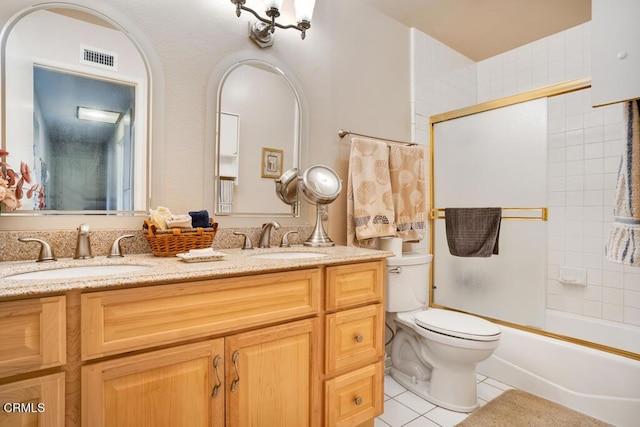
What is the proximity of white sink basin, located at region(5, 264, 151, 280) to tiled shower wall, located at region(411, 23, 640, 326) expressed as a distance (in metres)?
1.95

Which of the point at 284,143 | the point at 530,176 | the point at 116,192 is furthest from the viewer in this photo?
the point at 530,176

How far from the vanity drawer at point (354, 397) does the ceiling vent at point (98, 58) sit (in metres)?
1.54

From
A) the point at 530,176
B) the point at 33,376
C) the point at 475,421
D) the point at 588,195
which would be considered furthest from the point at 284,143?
the point at 588,195

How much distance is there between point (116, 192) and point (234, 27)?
959mm

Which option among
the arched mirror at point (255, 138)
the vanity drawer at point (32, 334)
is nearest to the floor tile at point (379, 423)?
the arched mirror at point (255, 138)

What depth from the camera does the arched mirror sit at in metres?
1.58

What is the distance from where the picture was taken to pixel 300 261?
1.21 meters

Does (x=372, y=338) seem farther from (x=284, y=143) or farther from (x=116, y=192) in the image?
(x=116, y=192)

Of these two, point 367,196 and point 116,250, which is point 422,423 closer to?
point 367,196

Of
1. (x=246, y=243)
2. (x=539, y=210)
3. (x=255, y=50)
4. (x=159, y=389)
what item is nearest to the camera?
(x=159, y=389)

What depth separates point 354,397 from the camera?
140 centimetres

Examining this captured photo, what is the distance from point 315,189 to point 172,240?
0.72m

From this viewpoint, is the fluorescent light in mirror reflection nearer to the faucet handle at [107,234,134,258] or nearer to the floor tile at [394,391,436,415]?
the faucet handle at [107,234,134,258]

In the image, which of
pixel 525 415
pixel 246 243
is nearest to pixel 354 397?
pixel 246 243
